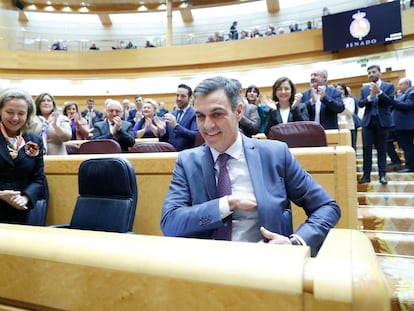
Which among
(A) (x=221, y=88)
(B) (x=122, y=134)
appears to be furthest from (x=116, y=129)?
(A) (x=221, y=88)

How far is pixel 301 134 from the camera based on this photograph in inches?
84.4

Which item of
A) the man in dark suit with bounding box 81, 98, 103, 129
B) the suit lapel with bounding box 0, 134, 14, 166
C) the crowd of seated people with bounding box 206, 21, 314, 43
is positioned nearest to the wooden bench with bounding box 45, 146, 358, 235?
the suit lapel with bounding box 0, 134, 14, 166

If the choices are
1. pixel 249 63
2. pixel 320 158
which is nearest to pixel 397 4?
pixel 249 63

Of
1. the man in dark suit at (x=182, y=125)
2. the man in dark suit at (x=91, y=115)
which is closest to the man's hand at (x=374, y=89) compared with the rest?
the man in dark suit at (x=182, y=125)

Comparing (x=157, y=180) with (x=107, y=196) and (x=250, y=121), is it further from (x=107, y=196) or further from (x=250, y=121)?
(x=250, y=121)

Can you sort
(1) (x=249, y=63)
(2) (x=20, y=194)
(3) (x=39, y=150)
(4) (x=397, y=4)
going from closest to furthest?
(2) (x=20, y=194) → (3) (x=39, y=150) → (4) (x=397, y=4) → (1) (x=249, y=63)

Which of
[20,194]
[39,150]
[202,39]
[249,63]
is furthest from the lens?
[202,39]

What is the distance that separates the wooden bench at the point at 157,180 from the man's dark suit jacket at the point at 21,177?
5.8 inches

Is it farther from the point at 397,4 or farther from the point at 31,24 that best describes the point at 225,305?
the point at 31,24

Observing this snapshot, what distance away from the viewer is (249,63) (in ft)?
33.1

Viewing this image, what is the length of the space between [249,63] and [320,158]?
902 cm

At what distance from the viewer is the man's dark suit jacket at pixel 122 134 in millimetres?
3047

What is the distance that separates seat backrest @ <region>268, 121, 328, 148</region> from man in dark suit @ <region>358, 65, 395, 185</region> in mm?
1413

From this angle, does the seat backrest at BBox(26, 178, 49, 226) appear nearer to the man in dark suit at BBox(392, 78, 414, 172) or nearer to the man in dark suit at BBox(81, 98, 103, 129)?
the man in dark suit at BBox(392, 78, 414, 172)
